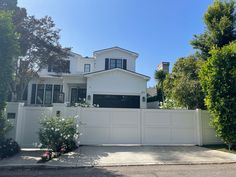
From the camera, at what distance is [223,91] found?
965 cm

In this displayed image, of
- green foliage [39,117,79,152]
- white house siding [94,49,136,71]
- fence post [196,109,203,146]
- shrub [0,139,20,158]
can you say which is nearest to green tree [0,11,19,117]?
shrub [0,139,20,158]

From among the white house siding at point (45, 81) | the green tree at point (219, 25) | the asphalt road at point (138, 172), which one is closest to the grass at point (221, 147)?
the asphalt road at point (138, 172)

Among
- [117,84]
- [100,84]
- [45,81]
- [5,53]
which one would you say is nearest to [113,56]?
[117,84]

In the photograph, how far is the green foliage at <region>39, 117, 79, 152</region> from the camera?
818 centimetres

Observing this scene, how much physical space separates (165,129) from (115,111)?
110 inches

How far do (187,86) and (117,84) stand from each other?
6434 mm

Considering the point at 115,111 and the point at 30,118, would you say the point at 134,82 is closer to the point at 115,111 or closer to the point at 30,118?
the point at 115,111

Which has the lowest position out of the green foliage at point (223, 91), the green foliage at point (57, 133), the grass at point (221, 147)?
the grass at point (221, 147)

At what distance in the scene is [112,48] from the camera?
22.7 m

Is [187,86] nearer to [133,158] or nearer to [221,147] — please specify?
[221,147]

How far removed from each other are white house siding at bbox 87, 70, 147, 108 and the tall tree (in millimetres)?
3794

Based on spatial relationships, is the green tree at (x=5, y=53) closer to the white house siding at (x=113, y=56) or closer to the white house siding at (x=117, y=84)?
the white house siding at (x=117, y=84)

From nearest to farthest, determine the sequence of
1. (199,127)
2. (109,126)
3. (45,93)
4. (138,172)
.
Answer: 1. (138,172)
2. (109,126)
3. (199,127)
4. (45,93)

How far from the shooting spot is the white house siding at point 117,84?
58.9 feet
